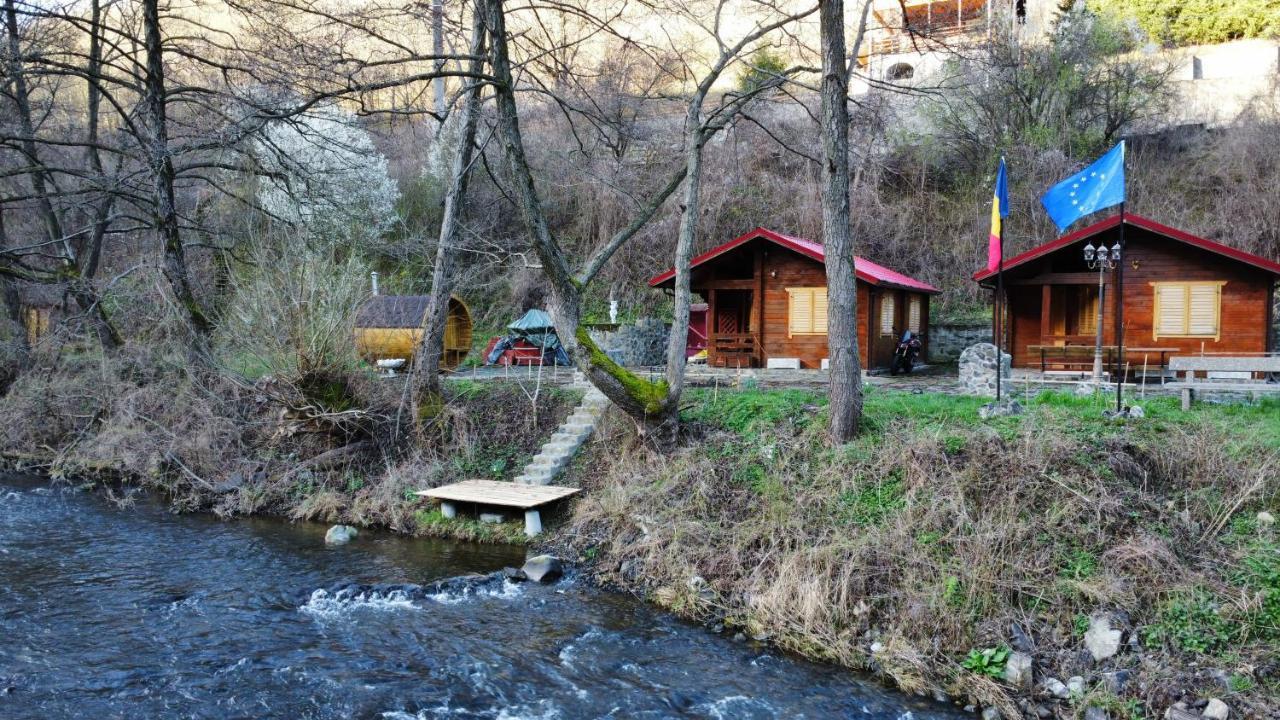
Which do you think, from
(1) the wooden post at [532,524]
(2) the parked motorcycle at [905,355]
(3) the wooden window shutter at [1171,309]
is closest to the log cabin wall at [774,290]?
(2) the parked motorcycle at [905,355]

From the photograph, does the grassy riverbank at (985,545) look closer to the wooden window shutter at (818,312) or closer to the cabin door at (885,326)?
the cabin door at (885,326)

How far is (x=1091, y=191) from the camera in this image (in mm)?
12078

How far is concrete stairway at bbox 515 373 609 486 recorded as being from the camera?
11.9 m

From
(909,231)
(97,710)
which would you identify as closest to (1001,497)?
(97,710)

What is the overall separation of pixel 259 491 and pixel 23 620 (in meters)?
A: 4.74

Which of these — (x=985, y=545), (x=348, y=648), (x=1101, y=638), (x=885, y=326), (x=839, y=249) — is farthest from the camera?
(x=885, y=326)

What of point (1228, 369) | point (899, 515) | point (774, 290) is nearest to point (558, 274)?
point (899, 515)

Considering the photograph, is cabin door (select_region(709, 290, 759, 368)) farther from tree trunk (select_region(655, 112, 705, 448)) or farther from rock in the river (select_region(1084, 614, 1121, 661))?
rock in the river (select_region(1084, 614, 1121, 661))

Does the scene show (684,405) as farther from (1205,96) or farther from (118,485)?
(1205,96)

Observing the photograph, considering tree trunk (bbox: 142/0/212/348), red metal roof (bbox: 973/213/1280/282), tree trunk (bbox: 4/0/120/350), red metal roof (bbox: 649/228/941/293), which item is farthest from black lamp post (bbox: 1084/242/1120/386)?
tree trunk (bbox: 4/0/120/350)

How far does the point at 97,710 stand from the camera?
6129 millimetres

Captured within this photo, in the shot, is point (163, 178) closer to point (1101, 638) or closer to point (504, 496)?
point (504, 496)

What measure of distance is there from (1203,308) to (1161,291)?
816mm

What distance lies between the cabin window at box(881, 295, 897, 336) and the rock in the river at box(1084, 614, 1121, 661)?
1296 cm
